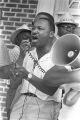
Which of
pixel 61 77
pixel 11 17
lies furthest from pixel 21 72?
pixel 11 17

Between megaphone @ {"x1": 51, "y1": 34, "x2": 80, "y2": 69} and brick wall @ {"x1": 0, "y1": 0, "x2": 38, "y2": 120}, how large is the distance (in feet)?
8.67

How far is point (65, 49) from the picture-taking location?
2.95 metres

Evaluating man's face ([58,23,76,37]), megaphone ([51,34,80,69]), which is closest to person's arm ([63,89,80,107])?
A: megaphone ([51,34,80,69])

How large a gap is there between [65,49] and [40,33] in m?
0.47

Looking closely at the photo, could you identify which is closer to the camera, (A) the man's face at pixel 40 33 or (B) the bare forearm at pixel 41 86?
(B) the bare forearm at pixel 41 86

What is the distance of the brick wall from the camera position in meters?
5.54

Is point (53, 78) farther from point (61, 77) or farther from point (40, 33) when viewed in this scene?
point (40, 33)

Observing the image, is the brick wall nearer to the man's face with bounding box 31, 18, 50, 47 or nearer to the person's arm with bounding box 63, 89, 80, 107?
the man's face with bounding box 31, 18, 50, 47

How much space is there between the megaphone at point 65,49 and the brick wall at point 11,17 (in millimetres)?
2641

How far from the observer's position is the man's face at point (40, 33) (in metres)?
3.31

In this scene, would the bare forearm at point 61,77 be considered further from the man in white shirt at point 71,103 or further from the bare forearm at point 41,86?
the bare forearm at point 41,86

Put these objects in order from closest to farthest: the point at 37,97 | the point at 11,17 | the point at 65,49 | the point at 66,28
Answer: the point at 65,49 < the point at 37,97 < the point at 66,28 < the point at 11,17

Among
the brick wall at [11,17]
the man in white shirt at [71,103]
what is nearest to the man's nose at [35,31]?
the man in white shirt at [71,103]

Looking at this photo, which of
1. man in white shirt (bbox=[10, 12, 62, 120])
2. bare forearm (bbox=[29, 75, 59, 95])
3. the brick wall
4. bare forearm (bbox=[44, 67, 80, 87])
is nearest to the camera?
bare forearm (bbox=[44, 67, 80, 87])
